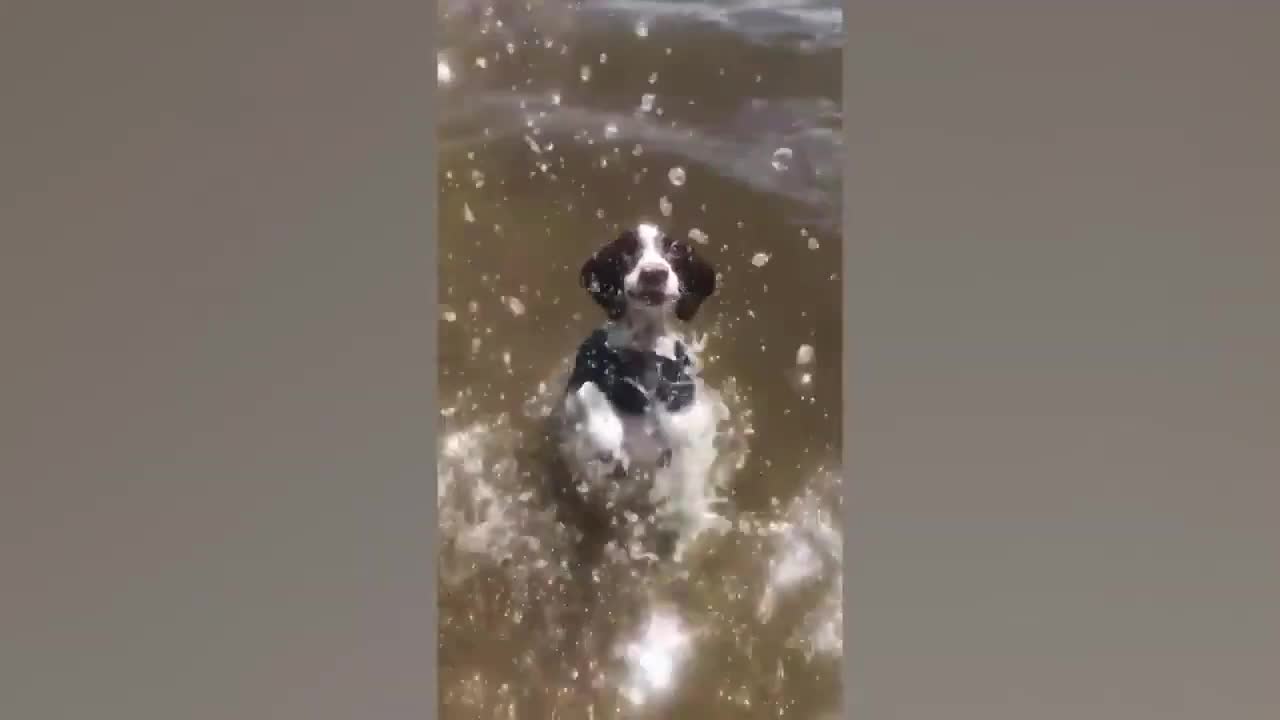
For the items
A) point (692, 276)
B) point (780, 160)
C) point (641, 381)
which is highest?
point (780, 160)

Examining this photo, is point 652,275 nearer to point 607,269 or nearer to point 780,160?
point 607,269

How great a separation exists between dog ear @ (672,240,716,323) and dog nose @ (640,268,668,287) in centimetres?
2

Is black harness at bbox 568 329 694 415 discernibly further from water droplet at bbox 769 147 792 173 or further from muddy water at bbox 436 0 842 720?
water droplet at bbox 769 147 792 173

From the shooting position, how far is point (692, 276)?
1322mm

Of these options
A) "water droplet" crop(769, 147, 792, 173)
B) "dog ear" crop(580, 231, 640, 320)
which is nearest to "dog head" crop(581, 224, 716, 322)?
"dog ear" crop(580, 231, 640, 320)

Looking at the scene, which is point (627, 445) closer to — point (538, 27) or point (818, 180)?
point (818, 180)

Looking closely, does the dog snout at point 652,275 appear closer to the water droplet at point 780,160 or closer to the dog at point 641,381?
the dog at point 641,381

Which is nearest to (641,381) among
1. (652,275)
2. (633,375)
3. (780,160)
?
(633,375)

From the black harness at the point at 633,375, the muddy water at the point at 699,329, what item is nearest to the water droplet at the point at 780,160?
the muddy water at the point at 699,329

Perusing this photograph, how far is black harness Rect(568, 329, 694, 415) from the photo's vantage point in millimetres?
1315

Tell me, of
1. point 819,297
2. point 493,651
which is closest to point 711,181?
point 819,297

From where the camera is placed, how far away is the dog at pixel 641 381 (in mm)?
1313

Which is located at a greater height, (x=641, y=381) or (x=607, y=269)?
(x=607, y=269)

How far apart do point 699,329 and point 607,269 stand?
6.1 inches
